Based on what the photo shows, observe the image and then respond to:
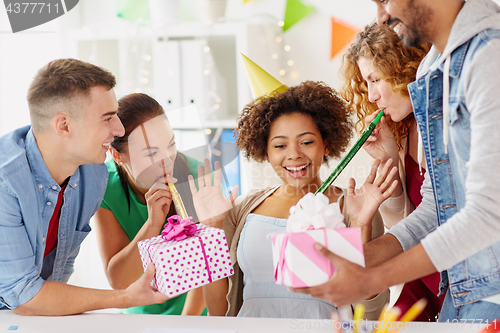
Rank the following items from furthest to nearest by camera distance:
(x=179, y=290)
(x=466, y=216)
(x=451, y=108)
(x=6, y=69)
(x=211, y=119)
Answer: (x=6, y=69), (x=211, y=119), (x=179, y=290), (x=451, y=108), (x=466, y=216)

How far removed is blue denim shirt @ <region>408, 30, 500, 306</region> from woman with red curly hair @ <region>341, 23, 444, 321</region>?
0.31 meters

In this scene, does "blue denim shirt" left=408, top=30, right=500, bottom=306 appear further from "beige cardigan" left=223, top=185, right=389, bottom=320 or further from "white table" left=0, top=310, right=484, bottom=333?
"beige cardigan" left=223, top=185, right=389, bottom=320

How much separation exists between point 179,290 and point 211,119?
111cm

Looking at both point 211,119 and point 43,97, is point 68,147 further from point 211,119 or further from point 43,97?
point 211,119

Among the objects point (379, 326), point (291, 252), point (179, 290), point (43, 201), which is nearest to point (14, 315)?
point (43, 201)

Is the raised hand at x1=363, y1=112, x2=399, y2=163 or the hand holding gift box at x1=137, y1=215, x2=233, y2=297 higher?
the raised hand at x1=363, y1=112, x2=399, y2=163

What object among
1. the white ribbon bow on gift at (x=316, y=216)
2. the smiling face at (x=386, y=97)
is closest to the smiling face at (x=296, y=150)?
the smiling face at (x=386, y=97)

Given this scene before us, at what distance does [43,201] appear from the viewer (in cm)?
117

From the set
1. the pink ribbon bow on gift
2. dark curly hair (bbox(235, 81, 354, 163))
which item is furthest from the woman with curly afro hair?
the pink ribbon bow on gift

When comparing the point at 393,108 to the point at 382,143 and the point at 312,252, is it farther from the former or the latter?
the point at 312,252

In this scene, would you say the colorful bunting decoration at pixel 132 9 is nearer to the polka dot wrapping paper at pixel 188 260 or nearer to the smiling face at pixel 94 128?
the smiling face at pixel 94 128

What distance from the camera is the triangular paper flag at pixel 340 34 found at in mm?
1928

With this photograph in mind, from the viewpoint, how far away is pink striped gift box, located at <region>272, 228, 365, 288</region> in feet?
2.60

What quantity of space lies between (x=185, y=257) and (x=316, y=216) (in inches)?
13.9
